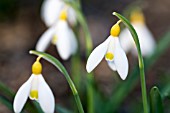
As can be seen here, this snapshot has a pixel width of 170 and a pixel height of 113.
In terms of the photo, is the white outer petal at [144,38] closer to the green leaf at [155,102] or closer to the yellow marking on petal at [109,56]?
the green leaf at [155,102]

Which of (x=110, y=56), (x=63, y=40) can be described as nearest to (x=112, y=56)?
(x=110, y=56)

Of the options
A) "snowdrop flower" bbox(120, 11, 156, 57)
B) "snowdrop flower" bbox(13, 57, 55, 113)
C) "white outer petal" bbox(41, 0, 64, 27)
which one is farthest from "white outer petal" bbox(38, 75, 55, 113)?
"snowdrop flower" bbox(120, 11, 156, 57)

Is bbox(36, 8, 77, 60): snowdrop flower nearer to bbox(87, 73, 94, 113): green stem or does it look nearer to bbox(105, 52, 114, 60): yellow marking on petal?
bbox(87, 73, 94, 113): green stem

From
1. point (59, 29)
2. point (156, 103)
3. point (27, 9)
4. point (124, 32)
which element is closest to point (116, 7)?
point (27, 9)

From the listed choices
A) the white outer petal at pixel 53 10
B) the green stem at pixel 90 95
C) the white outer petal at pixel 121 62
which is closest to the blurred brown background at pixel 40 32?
the white outer petal at pixel 53 10

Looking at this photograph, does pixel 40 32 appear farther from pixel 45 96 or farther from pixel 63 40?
pixel 45 96

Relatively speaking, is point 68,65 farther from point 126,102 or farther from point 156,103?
point 156,103
